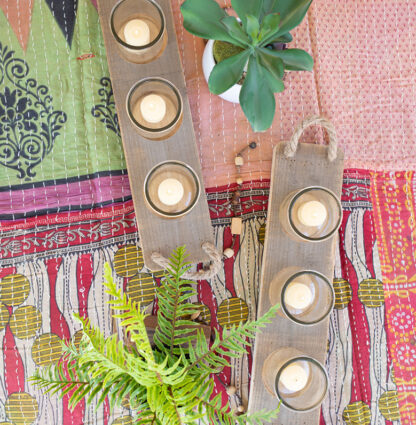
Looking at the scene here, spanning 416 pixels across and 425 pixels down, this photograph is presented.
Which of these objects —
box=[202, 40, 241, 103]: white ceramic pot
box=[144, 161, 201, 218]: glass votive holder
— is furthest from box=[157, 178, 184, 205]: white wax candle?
box=[202, 40, 241, 103]: white ceramic pot

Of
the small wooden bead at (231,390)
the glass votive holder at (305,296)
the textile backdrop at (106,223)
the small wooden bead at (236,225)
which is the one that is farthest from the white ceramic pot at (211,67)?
the small wooden bead at (231,390)

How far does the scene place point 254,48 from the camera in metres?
0.67

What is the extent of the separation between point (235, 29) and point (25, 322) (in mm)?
716

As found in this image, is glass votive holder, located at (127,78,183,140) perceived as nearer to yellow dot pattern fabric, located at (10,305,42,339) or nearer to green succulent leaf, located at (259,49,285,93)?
green succulent leaf, located at (259,49,285,93)

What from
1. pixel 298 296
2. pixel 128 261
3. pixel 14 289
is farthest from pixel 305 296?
pixel 14 289

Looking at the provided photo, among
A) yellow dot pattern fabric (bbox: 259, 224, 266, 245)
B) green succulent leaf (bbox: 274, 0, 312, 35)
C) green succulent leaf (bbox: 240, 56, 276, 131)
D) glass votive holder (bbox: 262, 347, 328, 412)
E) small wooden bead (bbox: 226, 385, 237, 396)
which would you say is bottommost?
small wooden bead (bbox: 226, 385, 237, 396)

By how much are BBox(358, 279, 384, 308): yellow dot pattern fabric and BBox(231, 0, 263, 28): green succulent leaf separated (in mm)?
603

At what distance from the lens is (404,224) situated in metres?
0.92

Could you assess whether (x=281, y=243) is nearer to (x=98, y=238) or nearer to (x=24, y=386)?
(x=98, y=238)

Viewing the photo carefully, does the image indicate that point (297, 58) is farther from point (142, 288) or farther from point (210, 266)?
point (142, 288)

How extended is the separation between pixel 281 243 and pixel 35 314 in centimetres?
54

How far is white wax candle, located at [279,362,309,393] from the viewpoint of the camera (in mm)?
721

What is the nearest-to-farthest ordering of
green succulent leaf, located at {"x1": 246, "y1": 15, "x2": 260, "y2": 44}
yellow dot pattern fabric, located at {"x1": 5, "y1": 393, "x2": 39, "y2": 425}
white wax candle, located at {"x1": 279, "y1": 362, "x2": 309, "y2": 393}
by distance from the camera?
green succulent leaf, located at {"x1": 246, "y1": 15, "x2": 260, "y2": 44} < white wax candle, located at {"x1": 279, "y1": 362, "x2": 309, "y2": 393} < yellow dot pattern fabric, located at {"x1": 5, "y1": 393, "x2": 39, "y2": 425}

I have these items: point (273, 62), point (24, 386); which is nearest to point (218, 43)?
point (273, 62)
